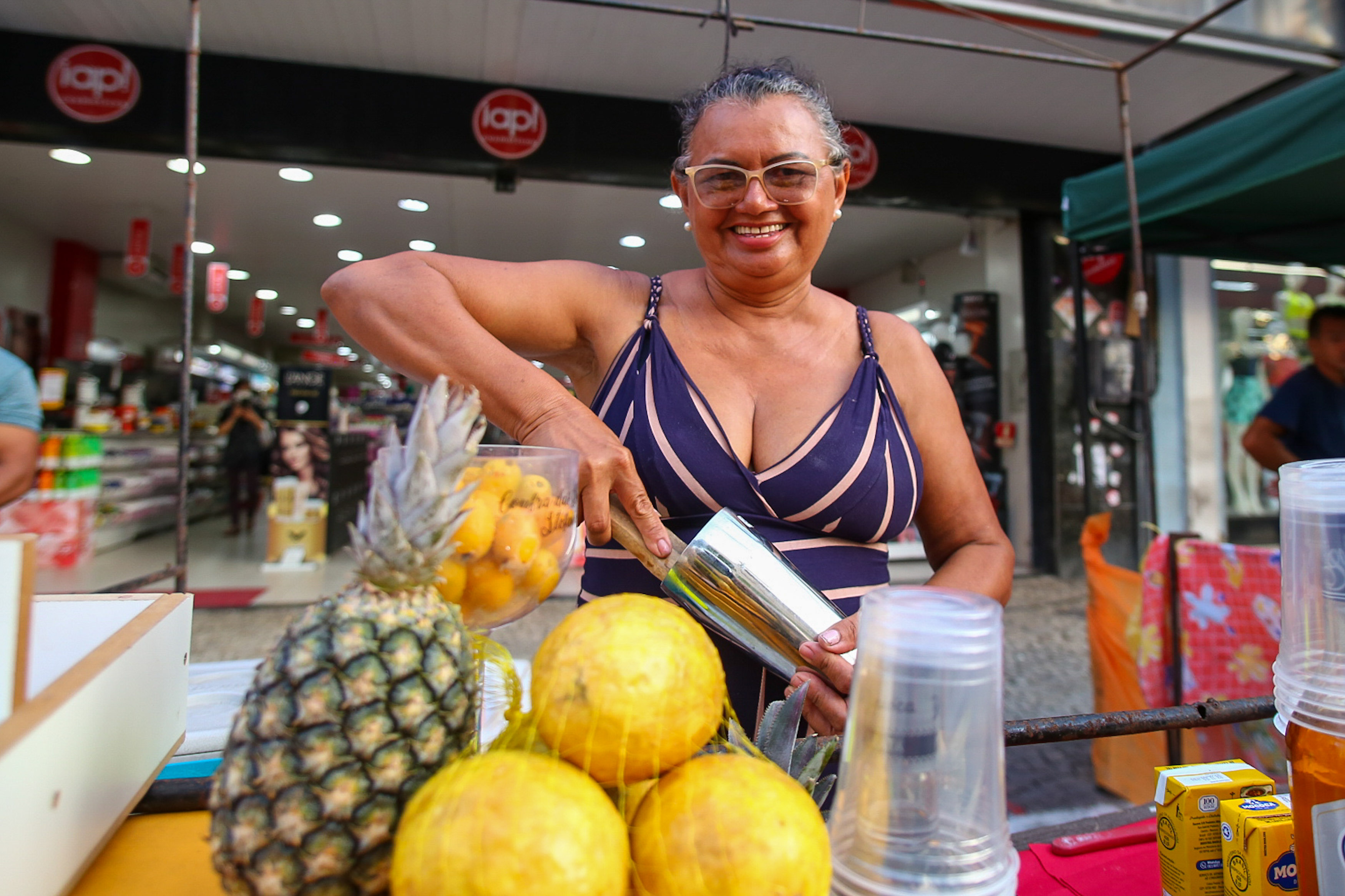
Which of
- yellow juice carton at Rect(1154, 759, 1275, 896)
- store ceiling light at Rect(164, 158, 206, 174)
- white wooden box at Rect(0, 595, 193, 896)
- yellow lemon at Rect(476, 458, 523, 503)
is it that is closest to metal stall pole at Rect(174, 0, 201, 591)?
white wooden box at Rect(0, 595, 193, 896)

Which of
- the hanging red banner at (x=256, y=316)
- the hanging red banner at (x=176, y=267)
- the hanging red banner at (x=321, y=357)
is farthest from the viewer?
the hanging red banner at (x=321, y=357)

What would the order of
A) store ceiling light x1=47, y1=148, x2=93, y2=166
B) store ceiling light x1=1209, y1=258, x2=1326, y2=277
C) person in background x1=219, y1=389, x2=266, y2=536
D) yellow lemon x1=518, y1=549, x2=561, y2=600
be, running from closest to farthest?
yellow lemon x1=518, y1=549, x2=561, y2=600
store ceiling light x1=47, y1=148, x2=93, y2=166
store ceiling light x1=1209, y1=258, x2=1326, y2=277
person in background x1=219, y1=389, x2=266, y2=536

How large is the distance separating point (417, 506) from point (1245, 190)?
3351 mm

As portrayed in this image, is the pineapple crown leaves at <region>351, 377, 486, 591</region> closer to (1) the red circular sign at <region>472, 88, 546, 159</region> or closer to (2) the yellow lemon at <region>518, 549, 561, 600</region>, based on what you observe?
(2) the yellow lemon at <region>518, 549, 561, 600</region>

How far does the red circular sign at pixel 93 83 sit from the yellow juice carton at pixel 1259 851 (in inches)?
279

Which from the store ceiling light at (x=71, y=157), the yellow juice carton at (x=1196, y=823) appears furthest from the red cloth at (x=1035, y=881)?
the store ceiling light at (x=71, y=157)

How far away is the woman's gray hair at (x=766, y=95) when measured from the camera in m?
1.26

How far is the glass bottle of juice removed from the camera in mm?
645

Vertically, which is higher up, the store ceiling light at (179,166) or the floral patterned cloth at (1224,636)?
the store ceiling light at (179,166)

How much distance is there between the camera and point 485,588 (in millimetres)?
725

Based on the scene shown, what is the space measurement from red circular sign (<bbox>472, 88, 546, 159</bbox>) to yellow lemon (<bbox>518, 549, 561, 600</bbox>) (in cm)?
564

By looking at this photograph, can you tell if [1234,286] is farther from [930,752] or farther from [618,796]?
[618,796]

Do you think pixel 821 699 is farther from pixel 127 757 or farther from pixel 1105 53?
pixel 1105 53

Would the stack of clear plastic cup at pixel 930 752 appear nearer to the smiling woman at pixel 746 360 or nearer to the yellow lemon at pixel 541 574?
the yellow lemon at pixel 541 574
